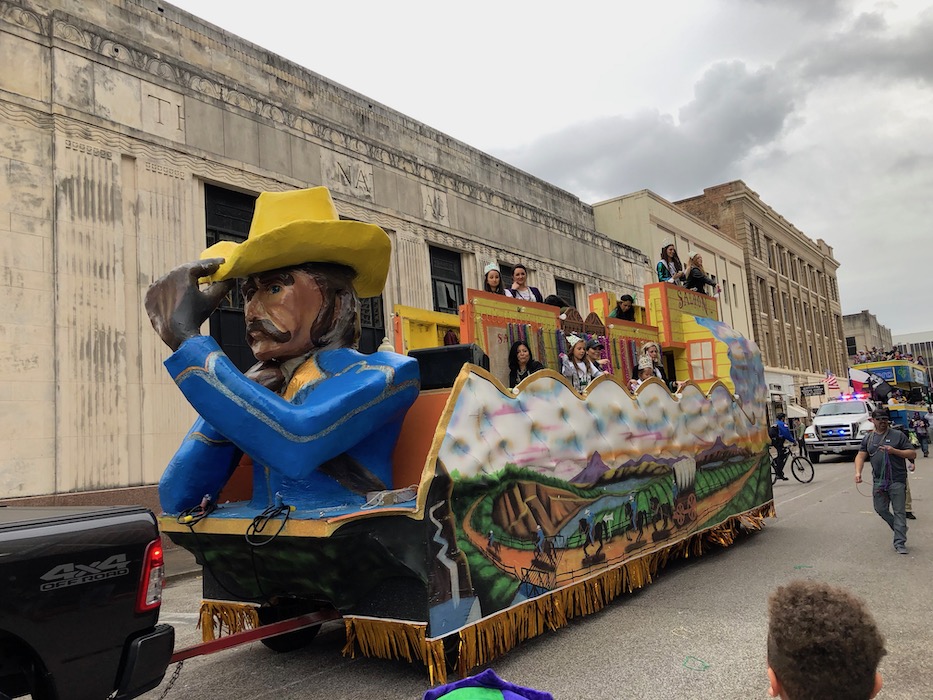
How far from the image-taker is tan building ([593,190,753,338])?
2677cm

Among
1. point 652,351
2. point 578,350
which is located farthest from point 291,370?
point 652,351

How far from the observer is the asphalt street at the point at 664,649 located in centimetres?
352

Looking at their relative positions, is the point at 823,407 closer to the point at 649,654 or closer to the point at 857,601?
the point at 649,654

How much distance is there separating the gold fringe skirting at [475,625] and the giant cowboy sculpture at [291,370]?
747 mm

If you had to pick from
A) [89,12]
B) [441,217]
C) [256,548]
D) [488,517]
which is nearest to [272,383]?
[256,548]

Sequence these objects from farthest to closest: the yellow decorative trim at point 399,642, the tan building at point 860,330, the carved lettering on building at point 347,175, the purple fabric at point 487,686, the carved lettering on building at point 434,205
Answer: the tan building at point 860,330 → the carved lettering on building at point 434,205 → the carved lettering on building at point 347,175 → the yellow decorative trim at point 399,642 → the purple fabric at point 487,686

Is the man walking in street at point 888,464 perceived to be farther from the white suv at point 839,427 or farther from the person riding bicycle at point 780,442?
the white suv at point 839,427

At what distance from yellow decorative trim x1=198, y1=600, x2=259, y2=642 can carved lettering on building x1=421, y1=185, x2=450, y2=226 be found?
1196cm

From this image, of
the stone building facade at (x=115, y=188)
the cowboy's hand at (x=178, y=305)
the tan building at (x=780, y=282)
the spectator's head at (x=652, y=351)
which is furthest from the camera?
the tan building at (x=780, y=282)

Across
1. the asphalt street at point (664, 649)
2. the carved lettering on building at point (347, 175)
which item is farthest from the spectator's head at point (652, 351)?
the carved lettering on building at point (347, 175)

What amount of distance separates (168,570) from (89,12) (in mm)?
8487

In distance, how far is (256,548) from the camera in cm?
359

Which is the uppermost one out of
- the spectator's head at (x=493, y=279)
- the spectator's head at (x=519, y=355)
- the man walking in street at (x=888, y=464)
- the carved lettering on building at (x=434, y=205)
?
the carved lettering on building at (x=434, y=205)

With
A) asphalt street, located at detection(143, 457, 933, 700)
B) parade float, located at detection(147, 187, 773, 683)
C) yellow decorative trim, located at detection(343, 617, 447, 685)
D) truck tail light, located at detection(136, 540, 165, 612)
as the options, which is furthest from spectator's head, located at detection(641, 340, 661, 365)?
truck tail light, located at detection(136, 540, 165, 612)
